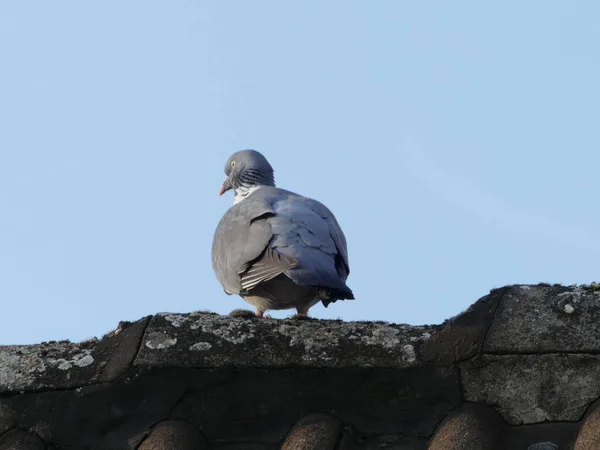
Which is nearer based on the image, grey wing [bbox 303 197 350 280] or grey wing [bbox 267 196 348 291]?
grey wing [bbox 267 196 348 291]

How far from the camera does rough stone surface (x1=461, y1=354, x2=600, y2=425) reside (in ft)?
11.5

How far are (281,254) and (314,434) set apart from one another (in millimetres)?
2563

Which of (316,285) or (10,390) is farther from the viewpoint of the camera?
(316,285)

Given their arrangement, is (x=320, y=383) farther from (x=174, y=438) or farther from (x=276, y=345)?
(x=174, y=438)

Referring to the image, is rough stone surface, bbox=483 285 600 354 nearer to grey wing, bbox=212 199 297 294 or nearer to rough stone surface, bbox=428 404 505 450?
rough stone surface, bbox=428 404 505 450

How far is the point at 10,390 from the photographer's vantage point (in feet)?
12.5

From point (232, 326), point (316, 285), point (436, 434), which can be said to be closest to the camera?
point (436, 434)

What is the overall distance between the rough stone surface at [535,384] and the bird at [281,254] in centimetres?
226

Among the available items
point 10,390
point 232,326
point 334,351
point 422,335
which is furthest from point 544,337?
point 10,390

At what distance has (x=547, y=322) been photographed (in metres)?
3.59

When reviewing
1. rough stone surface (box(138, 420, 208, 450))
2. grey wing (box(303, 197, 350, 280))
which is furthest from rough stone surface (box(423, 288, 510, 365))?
grey wing (box(303, 197, 350, 280))

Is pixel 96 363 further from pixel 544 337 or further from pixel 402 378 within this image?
pixel 544 337

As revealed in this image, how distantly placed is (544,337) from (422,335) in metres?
0.41

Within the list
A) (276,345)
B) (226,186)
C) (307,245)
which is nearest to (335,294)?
(307,245)
